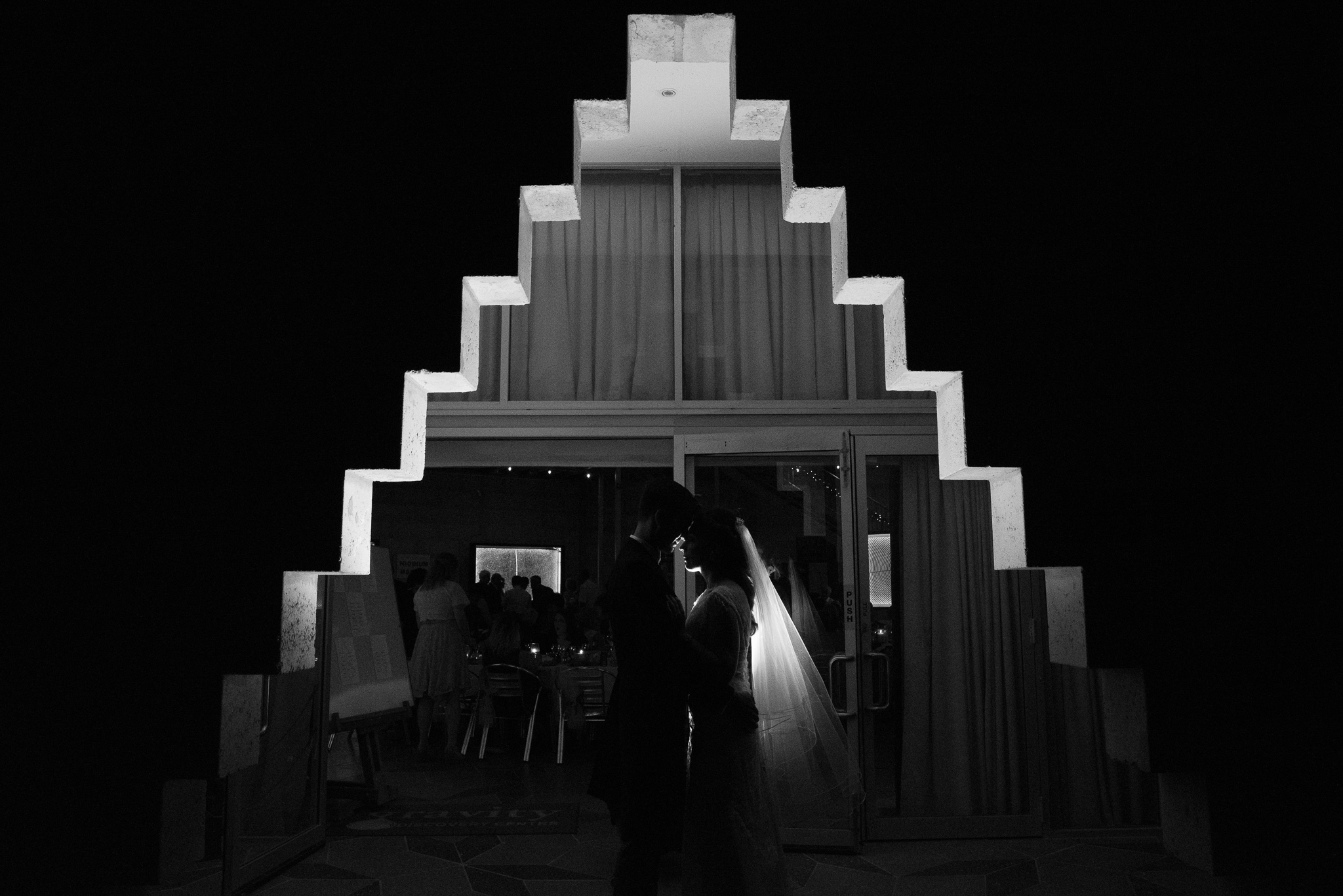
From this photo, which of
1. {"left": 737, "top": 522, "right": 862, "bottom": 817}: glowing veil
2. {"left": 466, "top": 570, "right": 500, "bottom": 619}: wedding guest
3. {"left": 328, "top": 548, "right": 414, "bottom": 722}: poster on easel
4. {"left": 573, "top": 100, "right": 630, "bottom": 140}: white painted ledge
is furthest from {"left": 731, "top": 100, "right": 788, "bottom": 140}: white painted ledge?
{"left": 466, "top": 570, "right": 500, "bottom": 619}: wedding guest

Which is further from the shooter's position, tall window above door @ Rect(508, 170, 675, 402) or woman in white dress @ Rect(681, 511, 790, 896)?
tall window above door @ Rect(508, 170, 675, 402)

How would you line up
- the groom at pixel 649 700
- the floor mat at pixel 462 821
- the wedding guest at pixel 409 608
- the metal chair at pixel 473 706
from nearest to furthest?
the groom at pixel 649 700 < the floor mat at pixel 462 821 < the metal chair at pixel 473 706 < the wedding guest at pixel 409 608

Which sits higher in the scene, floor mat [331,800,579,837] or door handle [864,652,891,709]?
door handle [864,652,891,709]

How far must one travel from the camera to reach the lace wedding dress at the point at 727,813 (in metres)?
3.22

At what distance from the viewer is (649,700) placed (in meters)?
2.99

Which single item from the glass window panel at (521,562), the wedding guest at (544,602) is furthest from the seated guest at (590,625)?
the glass window panel at (521,562)

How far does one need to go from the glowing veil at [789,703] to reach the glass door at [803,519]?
125 centimetres

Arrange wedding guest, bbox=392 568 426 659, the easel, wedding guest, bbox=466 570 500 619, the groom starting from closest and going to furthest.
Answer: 1. the groom
2. the easel
3. wedding guest, bbox=392 568 426 659
4. wedding guest, bbox=466 570 500 619

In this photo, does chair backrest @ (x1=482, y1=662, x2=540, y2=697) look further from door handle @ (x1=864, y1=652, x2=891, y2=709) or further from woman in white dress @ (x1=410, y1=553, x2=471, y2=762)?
door handle @ (x1=864, y1=652, x2=891, y2=709)

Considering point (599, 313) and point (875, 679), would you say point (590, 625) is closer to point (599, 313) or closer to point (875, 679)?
point (599, 313)

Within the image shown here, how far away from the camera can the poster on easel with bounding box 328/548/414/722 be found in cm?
600

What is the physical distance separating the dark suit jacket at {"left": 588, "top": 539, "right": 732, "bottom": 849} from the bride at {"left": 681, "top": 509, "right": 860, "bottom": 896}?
0.78 ft

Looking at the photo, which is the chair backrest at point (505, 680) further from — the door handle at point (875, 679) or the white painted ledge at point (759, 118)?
the white painted ledge at point (759, 118)

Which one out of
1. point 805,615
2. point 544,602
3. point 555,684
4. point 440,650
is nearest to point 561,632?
Answer: point 544,602
